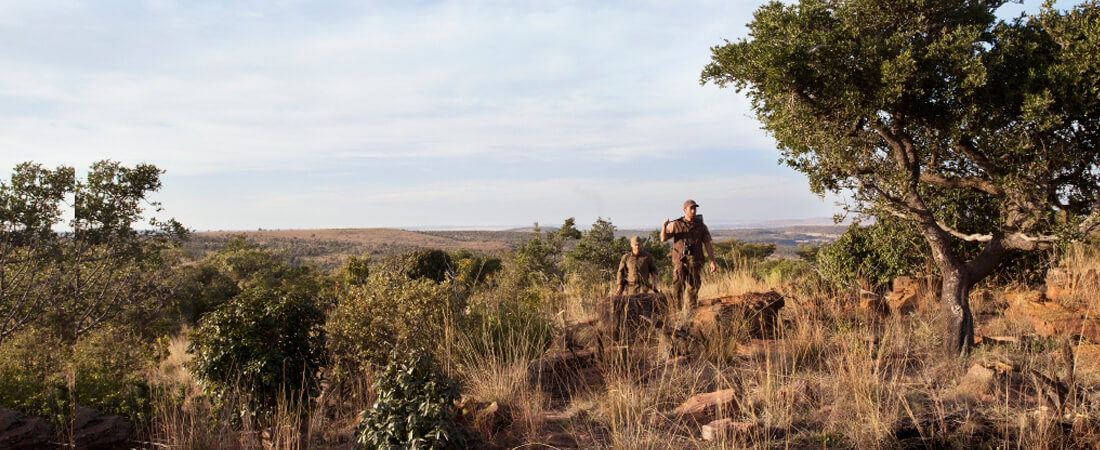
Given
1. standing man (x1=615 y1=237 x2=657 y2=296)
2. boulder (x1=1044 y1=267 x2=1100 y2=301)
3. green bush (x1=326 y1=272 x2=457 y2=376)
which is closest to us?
green bush (x1=326 y1=272 x2=457 y2=376)

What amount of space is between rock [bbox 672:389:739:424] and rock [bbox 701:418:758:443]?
0.77ft

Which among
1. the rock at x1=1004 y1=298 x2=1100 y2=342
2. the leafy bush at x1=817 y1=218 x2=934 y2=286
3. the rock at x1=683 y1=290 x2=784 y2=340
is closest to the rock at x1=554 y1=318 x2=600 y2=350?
the rock at x1=683 y1=290 x2=784 y2=340

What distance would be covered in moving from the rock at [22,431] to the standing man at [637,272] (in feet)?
23.2

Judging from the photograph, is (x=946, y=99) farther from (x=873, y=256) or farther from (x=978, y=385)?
(x=873, y=256)

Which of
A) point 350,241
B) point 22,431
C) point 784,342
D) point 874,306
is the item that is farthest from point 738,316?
point 350,241

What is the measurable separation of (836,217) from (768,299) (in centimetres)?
185

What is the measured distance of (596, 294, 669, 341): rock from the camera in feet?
24.3

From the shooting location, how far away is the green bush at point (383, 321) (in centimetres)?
650

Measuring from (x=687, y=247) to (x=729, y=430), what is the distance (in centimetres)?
489

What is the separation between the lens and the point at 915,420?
14.5 ft

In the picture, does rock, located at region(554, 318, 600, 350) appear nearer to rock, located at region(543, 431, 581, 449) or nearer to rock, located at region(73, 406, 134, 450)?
rock, located at region(543, 431, 581, 449)

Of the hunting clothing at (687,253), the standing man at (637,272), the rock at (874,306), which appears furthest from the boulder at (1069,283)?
the standing man at (637,272)

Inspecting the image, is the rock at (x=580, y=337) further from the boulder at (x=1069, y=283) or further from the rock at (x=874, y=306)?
the boulder at (x=1069, y=283)

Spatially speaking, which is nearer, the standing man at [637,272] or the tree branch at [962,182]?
the tree branch at [962,182]
